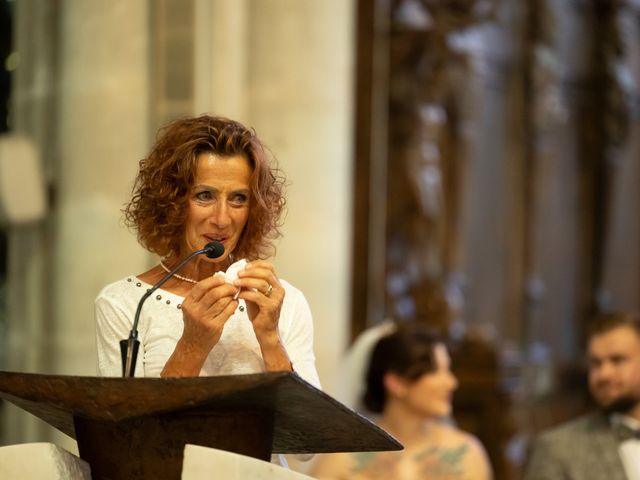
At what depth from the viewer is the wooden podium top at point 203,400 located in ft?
7.02

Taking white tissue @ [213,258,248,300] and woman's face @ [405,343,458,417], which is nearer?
white tissue @ [213,258,248,300]

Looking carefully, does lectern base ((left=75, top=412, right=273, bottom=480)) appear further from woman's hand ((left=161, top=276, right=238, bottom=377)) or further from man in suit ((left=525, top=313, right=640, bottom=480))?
man in suit ((left=525, top=313, right=640, bottom=480))

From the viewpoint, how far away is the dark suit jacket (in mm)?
4918

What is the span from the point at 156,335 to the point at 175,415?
13.9 inches

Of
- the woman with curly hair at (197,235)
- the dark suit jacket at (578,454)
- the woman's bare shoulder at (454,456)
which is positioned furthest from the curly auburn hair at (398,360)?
the woman with curly hair at (197,235)

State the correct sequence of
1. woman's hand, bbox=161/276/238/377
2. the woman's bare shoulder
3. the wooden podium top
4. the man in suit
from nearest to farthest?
the wooden podium top < woman's hand, bbox=161/276/238/377 < the man in suit < the woman's bare shoulder

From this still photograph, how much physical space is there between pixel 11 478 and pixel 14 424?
112 inches

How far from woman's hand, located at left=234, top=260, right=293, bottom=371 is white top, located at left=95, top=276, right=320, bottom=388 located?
96 millimetres

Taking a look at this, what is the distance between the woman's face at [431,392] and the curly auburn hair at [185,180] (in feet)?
8.51

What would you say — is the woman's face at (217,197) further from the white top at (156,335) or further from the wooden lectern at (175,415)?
the wooden lectern at (175,415)

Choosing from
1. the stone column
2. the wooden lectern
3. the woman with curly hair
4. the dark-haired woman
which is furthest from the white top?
the dark-haired woman

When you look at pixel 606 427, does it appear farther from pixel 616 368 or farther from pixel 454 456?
pixel 454 456

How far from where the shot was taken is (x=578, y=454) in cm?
496

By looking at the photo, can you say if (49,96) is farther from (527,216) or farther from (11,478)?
(527,216)
